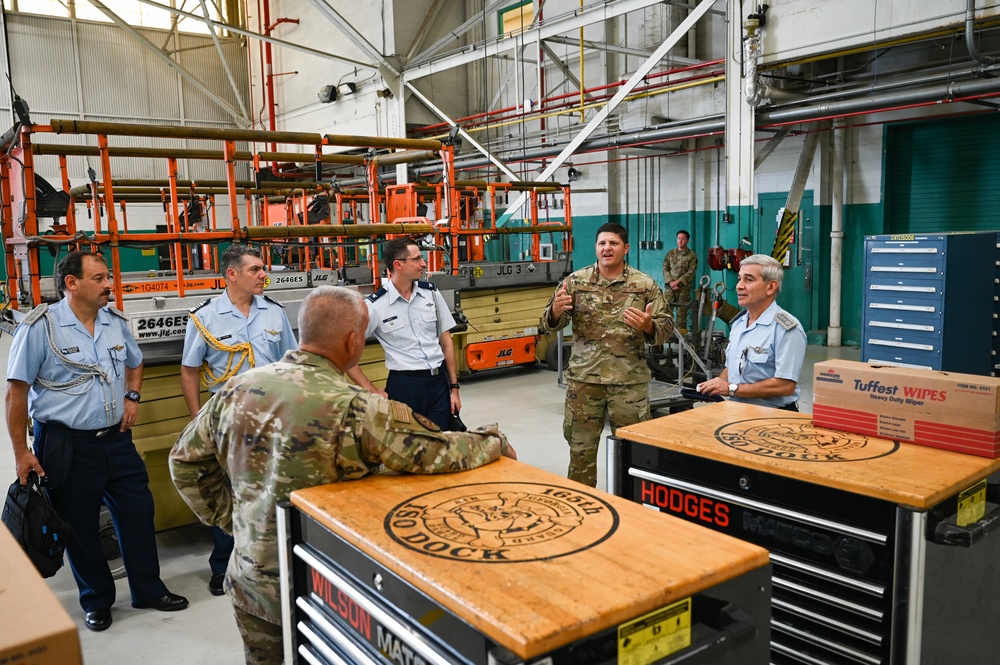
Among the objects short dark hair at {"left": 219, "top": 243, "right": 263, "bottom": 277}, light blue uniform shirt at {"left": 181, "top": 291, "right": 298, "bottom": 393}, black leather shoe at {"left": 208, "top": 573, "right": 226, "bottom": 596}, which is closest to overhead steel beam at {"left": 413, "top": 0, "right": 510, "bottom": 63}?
short dark hair at {"left": 219, "top": 243, "right": 263, "bottom": 277}

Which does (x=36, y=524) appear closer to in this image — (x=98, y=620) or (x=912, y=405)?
(x=98, y=620)

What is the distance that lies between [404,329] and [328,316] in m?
2.36

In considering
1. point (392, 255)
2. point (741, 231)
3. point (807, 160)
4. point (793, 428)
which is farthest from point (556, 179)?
point (793, 428)

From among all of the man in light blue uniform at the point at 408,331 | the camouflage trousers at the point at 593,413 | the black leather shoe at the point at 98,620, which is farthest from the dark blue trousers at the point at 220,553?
the camouflage trousers at the point at 593,413

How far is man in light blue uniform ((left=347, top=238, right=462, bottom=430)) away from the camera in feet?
14.4

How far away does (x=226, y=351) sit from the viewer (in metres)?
3.68

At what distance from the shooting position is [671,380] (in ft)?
27.1

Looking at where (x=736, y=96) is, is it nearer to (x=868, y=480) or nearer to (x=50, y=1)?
(x=868, y=480)

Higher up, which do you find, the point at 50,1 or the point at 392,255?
the point at 50,1

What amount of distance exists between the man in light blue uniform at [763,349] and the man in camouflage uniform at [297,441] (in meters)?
1.65

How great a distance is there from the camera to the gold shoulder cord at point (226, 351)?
3637 millimetres

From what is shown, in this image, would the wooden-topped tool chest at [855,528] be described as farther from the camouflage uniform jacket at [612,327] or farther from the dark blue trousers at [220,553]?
the dark blue trousers at [220,553]

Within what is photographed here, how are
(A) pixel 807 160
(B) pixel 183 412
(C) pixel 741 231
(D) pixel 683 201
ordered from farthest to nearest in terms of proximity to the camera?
(D) pixel 683 201, (A) pixel 807 160, (C) pixel 741 231, (B) pixel 183 412

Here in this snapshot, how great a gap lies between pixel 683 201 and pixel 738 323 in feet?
28.8
